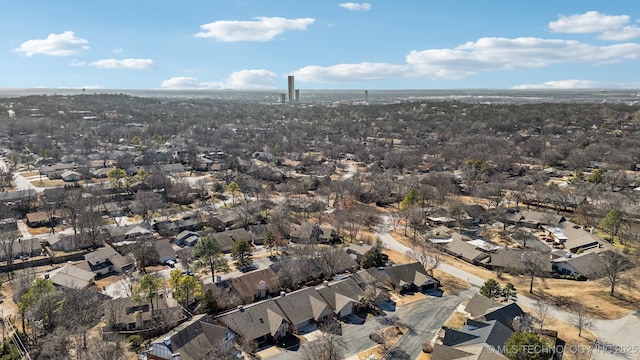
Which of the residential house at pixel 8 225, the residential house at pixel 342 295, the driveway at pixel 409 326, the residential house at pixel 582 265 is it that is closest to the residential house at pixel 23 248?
the residential house at pixel 8 225

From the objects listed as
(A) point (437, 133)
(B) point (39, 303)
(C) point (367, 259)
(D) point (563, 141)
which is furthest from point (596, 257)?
(A) point (437, 133)

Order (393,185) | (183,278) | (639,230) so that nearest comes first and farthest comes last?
(183,278)
(639,230)
(393,185)

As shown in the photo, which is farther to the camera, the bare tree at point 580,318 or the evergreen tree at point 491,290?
the evergreen tree at point 491,290

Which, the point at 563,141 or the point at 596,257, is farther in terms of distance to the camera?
the point at 563,141

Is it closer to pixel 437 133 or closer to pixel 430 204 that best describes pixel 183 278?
pixel 430 204

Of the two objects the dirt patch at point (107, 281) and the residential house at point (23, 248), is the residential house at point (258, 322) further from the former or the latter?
the residential house at point (23, 248)
